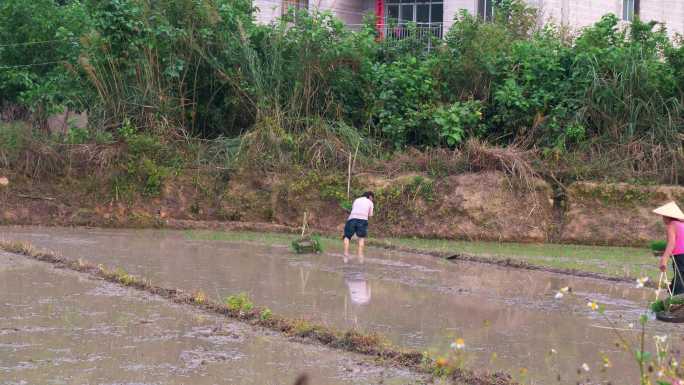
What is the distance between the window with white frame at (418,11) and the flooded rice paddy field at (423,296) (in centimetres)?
1526

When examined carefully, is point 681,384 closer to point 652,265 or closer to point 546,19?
point 652,265

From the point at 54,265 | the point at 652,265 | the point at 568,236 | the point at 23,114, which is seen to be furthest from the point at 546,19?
the point at 54,265

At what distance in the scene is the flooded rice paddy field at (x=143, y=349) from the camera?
694cm

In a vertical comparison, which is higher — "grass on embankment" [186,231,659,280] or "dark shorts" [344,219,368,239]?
"dark shorts" [344,219,368,239]

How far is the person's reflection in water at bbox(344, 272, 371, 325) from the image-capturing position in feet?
33.5

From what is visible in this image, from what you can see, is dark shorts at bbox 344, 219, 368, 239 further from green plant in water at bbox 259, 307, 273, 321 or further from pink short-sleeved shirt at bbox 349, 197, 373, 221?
green plant in water at bbox 259, 307, 273, 321

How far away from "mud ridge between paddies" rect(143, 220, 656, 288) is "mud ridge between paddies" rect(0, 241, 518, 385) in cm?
576

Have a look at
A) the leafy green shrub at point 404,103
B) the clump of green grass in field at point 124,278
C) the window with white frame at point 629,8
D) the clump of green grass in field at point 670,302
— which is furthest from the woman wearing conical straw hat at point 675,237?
the window with white frame at point 629,8

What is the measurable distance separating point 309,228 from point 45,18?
9.06 meters

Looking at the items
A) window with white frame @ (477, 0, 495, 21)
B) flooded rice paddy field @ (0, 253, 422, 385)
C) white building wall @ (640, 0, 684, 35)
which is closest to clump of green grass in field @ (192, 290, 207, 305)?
flooded rice paddy field @ (0, 253, 422, 385)

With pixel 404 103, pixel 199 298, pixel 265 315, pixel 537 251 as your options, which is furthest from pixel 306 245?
pixel 404 103

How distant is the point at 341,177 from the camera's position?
20.3m

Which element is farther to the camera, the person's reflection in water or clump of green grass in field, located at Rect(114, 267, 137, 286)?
clump of green grass in field, located at Rect(114, 267, 137, 286)

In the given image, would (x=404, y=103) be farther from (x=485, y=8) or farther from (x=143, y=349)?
(x=143, y=349)
